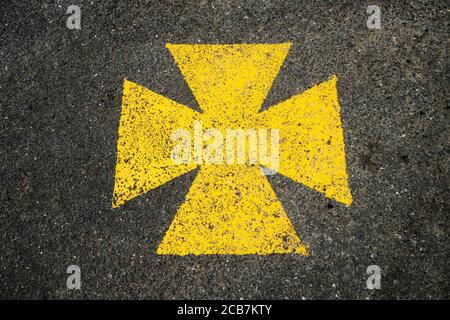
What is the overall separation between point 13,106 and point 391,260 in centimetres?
278

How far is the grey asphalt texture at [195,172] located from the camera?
231 cm

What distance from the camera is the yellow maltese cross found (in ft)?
7.86

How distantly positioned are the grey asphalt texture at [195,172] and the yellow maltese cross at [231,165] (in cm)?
6

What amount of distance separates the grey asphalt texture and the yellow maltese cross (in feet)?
0.20

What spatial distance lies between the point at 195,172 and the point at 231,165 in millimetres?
239

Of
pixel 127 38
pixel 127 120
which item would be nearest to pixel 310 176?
pixel 127 120

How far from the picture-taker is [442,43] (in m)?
2.87

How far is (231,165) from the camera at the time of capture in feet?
8.45
